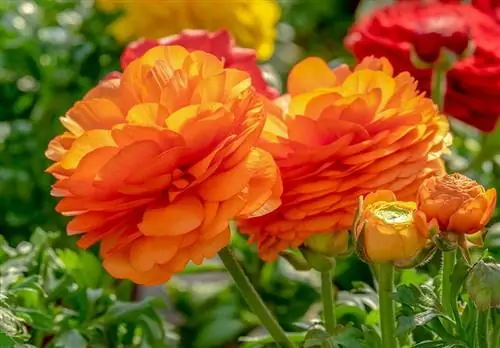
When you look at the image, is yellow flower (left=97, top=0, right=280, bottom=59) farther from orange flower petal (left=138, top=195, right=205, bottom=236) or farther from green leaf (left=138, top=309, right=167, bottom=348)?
orange flower petal (left=138, top=195, right=205, bottom=236)

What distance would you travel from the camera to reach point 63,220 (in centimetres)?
142

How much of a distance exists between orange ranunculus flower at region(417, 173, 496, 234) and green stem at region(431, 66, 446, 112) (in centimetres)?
33

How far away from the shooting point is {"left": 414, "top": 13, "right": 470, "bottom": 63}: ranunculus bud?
106 cm

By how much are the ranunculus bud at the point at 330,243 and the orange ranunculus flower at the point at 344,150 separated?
10mm

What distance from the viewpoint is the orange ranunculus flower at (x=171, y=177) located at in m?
0.74

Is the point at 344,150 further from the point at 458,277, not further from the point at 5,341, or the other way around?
the point at 5,341

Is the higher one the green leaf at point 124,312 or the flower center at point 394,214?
the flower center at point 394,214

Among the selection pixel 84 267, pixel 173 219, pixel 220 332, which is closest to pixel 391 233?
pixel 173 219

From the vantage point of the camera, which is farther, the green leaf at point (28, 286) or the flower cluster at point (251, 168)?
the green leaf at point (28, 286)

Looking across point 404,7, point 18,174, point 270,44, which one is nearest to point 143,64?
point 404,7

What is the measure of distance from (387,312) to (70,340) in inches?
11.3

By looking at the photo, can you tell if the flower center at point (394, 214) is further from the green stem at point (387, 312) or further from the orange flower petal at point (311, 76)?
the orange flower petal at point (311, 76)

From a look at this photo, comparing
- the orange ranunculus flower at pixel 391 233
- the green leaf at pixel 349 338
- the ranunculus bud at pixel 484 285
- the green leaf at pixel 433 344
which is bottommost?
the green leaf at pixel 349 338

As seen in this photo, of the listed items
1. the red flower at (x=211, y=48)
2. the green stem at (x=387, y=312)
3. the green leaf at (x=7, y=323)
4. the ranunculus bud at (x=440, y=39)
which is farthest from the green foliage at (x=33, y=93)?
the green stem at (x=387, y=312)
